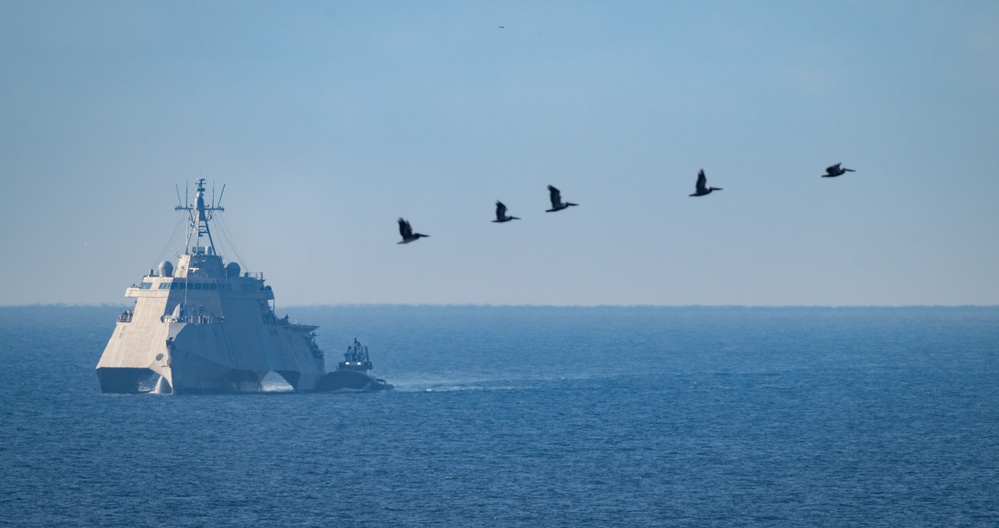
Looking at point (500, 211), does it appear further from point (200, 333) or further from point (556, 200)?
point (200, 333)

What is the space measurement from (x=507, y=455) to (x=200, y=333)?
33.0 meters

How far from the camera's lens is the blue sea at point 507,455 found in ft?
254

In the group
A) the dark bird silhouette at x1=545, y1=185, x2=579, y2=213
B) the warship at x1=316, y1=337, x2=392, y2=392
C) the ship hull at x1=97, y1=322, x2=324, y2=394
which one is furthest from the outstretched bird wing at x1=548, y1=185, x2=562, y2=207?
the warship at x1=316, y1=337, x2=392, y2=392

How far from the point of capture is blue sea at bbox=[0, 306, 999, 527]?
254 feet

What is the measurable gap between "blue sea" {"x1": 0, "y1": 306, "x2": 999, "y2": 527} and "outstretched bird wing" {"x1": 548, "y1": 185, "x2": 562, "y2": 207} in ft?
120

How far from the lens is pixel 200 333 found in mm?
117062

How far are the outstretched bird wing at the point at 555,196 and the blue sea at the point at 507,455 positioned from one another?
120ft

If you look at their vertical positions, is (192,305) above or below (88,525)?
above

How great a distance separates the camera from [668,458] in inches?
3824

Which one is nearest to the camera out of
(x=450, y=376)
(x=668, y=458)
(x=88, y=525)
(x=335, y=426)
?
(x=88, y=525)

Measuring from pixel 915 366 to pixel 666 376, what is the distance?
42.6m

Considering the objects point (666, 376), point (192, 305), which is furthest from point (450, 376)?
point (192, 305)

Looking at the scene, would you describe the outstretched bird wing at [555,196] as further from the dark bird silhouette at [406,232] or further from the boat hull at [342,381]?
the boat hull at [342,381]

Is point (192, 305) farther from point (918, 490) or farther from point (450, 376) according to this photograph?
point (918, 490)
